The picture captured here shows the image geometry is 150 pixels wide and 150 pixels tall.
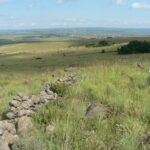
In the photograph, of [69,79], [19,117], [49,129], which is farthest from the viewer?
[69,79]

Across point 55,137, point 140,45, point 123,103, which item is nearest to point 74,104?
point 123,103

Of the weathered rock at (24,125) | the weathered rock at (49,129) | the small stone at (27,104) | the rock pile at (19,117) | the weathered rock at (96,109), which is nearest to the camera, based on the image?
the rock pile at (19,117)

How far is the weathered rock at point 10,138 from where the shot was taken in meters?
7.69

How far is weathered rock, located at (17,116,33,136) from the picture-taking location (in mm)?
8339

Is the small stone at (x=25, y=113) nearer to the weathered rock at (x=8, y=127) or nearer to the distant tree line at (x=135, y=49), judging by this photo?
the weathered rock at (x=8, y=127)

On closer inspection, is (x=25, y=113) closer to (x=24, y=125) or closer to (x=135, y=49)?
(x=24, y=125)

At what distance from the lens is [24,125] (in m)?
8.66

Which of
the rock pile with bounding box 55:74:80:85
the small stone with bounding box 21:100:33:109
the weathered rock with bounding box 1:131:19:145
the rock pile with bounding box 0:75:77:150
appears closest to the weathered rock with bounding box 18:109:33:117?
the rock pile with bounding box 0:75:77:150

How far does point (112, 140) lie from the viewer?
767 centimetres

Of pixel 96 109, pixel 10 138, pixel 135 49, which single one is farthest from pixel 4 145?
pixel 135 49

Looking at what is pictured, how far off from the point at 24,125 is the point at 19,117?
0.76 metres

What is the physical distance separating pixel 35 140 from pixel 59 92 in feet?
16.5

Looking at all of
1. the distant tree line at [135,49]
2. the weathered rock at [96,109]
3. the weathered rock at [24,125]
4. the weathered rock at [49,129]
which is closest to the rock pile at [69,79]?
the weathered rock at [96,109]

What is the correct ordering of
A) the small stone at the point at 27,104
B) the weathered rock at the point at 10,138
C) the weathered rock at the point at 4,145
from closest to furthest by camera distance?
the weathered rock at the point at 4,145, the weathered rock at the point at 10,138, the small stone at the point at 27,104
